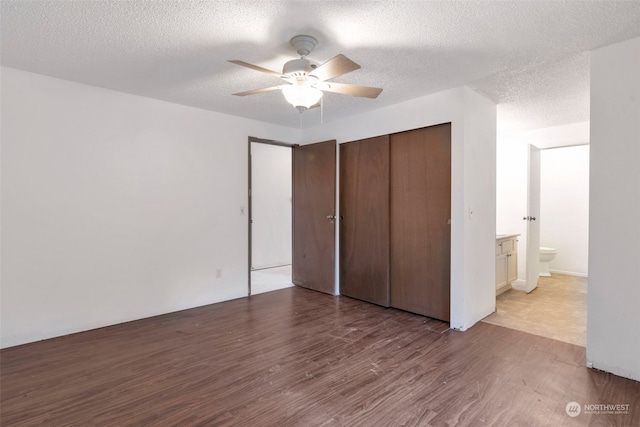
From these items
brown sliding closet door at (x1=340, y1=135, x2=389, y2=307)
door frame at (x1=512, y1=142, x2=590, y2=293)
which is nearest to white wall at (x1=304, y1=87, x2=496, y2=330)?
brown sliding closet door at (x1=340, y1=135, x2=389, y2=307)

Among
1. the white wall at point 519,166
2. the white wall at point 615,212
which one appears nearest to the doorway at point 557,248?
the white wall at point 519,166

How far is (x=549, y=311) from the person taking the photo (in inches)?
140

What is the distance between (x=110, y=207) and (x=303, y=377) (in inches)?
99.7

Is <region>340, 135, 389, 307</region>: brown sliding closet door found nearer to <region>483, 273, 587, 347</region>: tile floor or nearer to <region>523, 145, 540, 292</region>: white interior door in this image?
<region>483, 273, 587, 347</region>: tile floor

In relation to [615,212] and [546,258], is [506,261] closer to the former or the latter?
[546,258]

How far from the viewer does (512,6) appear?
5.97ft

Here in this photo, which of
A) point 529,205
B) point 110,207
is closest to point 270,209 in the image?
point 110,207

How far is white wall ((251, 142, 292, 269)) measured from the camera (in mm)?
6109

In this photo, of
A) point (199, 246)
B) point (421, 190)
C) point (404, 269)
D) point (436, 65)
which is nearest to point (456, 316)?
point (404, 269)

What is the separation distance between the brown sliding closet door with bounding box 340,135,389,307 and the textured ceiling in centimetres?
88

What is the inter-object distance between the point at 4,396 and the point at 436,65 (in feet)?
12.5

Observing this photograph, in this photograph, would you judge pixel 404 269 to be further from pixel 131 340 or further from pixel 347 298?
pixel 131 340

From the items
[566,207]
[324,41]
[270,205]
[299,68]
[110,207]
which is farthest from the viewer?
[270,205]

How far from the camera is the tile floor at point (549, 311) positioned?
2984mm
